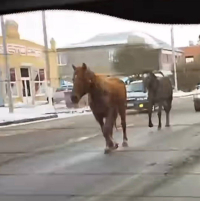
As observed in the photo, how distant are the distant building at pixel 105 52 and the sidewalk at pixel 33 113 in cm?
18

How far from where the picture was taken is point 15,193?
80.3 inches

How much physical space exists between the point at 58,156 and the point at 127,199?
441 mm

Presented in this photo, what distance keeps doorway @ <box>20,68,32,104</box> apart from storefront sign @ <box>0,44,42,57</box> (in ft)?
0.27

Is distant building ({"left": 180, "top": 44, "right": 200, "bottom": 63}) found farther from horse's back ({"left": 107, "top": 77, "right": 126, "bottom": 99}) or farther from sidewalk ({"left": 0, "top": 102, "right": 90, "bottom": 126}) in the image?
sidewalk ({"left": 0, "top": 102, "right": 90, "bottom": 126})

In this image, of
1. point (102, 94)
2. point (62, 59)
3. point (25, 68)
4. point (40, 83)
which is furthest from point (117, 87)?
point (25, 68)

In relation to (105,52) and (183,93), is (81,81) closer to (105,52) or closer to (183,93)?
(105,52)

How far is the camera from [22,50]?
2.12m

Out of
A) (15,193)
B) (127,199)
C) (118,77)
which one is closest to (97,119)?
(118,77)

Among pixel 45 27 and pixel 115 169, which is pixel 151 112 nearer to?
pixel 115 169

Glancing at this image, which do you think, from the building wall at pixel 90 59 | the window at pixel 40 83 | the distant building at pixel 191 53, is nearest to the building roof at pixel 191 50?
the distant building at pixel 191 53

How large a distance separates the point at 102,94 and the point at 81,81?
0.37 feet

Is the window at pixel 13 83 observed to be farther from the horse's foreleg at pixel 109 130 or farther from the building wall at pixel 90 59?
the horse's foreleg at pixel 109 130

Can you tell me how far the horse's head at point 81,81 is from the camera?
6.07 feet

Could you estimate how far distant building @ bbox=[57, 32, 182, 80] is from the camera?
184cm
